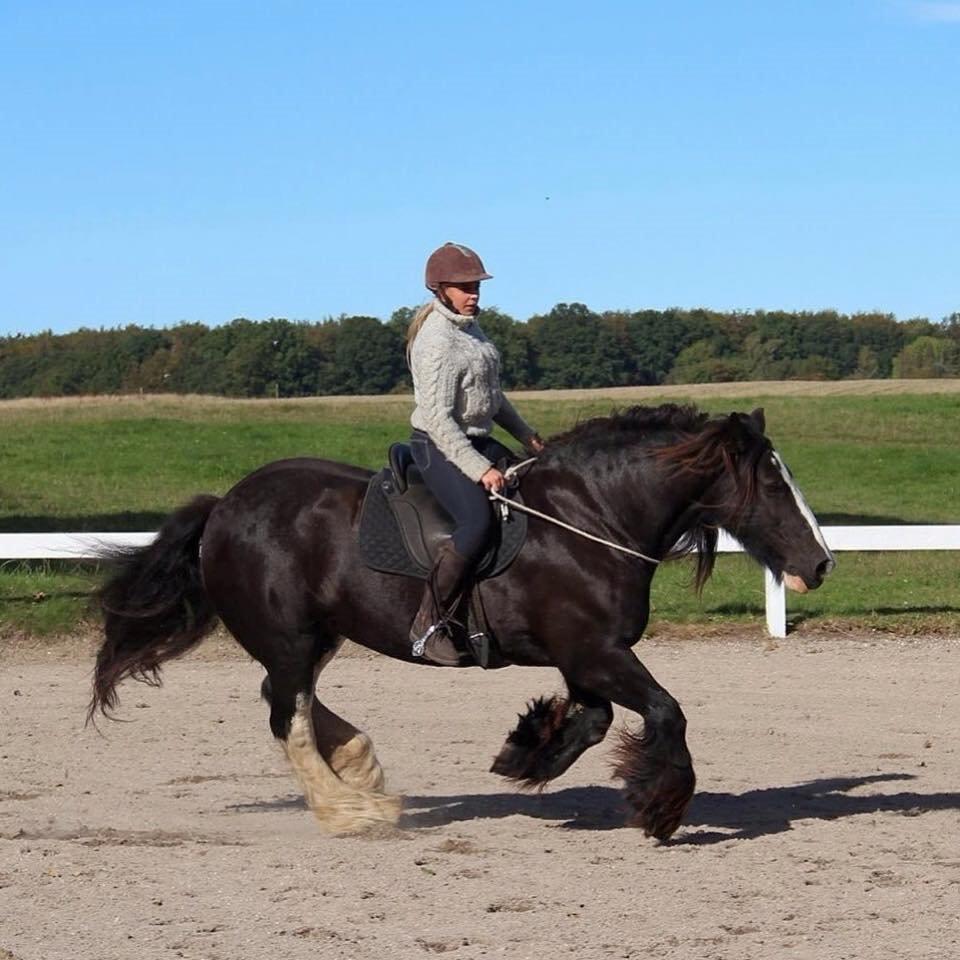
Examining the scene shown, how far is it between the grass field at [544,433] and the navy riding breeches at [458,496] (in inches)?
260

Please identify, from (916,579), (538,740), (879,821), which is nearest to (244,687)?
(538,740)

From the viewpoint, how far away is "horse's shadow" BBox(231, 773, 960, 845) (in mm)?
8062

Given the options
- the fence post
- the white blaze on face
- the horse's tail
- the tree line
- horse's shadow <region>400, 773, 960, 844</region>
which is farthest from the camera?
the tree line

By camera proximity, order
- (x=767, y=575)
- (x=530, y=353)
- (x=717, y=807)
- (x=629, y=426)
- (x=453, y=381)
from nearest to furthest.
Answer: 1. (x=453, y=381)
2. (x=629, y=426)
3. (x=717, y=807)
4. (x=767, y=575)
5. (x=530, y=353)

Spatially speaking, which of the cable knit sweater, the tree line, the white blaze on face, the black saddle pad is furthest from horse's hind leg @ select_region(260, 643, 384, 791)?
the tree line

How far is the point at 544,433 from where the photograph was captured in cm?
3731

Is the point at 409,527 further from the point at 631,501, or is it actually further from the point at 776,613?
the point at 776,613

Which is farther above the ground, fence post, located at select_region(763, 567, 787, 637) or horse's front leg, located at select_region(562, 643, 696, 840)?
horse's front leg, located at select_region(562, 643, 696, 840)

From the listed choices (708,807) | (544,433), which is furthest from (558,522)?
(544,433)

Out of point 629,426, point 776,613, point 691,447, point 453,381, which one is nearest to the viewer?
point 453,381

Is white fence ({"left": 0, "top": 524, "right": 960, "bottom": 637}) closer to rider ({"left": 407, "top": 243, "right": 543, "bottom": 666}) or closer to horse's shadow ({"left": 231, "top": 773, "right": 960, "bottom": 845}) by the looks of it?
horse's shadow ({"left": 231, "top": 773, "right": 960, "bottom": 845})

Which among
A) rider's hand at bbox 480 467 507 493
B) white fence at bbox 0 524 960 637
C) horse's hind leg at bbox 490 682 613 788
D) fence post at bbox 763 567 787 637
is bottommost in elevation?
fence post at bbox 763 567 787 637

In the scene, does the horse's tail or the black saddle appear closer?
the black saddle

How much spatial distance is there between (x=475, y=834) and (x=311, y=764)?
2.80ft
